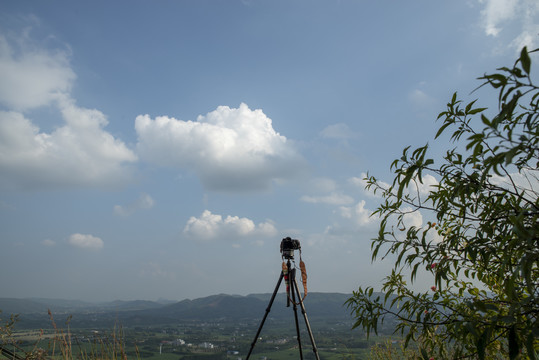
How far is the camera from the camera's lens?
491cm

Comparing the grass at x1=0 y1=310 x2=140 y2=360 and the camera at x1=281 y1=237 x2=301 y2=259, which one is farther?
the camera at x1=281 y1=237 x2=301 y2=259

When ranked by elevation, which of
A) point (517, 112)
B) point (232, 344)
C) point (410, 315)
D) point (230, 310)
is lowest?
point (230, 310)

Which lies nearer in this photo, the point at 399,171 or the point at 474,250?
the point at 474,250

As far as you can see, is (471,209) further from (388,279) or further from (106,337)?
(106,337)

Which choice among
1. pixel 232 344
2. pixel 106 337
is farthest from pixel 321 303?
pixel 106 337

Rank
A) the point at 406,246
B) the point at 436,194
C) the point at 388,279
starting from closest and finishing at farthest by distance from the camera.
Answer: the point at 406,246 < the point at 436,194 < the point at 388,279

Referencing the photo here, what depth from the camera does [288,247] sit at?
194 inches

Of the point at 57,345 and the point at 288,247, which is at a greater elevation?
the point at 288,247

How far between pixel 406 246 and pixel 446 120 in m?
0.84

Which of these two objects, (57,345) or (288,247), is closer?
(57,345)

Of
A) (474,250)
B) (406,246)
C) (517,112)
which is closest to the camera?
(474,250)

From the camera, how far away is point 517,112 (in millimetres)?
1771

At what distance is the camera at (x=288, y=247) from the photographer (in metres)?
4.91

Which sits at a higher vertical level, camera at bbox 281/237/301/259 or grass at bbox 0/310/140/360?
camera at bbox 281/237/301/259
